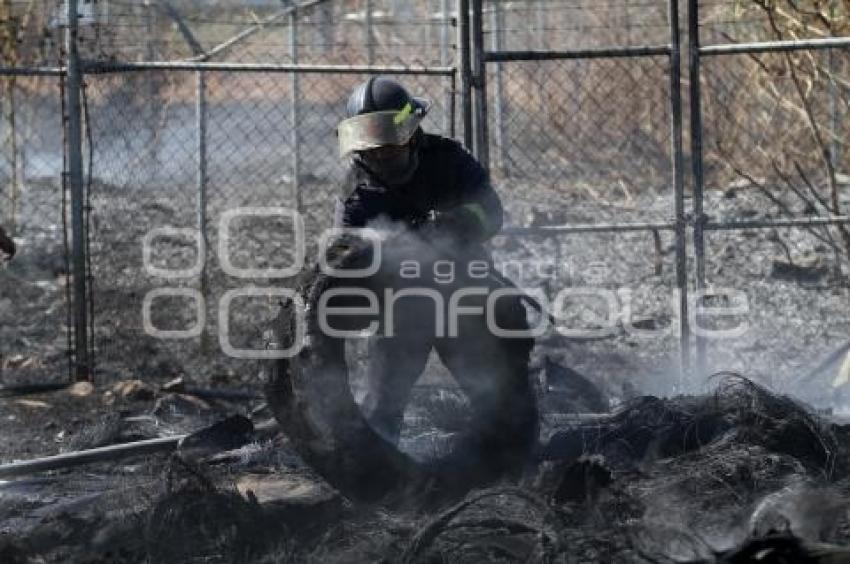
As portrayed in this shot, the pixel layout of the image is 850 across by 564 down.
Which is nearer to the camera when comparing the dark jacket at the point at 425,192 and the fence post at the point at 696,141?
the dark jacket at the point at 425,192

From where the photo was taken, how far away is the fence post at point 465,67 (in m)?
7.50

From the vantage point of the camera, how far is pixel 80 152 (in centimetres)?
834

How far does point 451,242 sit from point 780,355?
11.5ft

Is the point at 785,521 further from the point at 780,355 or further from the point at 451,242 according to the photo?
the point at 780,355

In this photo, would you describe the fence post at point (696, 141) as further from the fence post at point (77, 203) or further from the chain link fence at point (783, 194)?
the fence post at point (77, 203)

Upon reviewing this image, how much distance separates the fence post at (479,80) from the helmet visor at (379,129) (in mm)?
1661

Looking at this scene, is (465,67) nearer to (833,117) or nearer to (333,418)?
(333,418)

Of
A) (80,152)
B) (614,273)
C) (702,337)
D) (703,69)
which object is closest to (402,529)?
Result: (702,337)

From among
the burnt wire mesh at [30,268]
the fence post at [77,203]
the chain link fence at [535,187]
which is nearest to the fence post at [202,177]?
the chain link fence at [535,187]

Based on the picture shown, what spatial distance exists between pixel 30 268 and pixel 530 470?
651 centimetres

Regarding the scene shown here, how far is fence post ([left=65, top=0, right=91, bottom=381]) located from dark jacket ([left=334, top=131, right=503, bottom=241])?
275 centimetres

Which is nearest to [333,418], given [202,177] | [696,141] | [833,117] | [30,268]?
[696,141]

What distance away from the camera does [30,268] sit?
11.1 metres

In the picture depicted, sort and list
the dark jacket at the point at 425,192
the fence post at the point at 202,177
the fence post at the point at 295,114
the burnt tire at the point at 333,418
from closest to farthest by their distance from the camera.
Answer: the burnt tire at the point at 333,418 → the dark jacket at the point at 425,192 → the fence post at the point at 202,177 → the fence post at the point at 295,114
